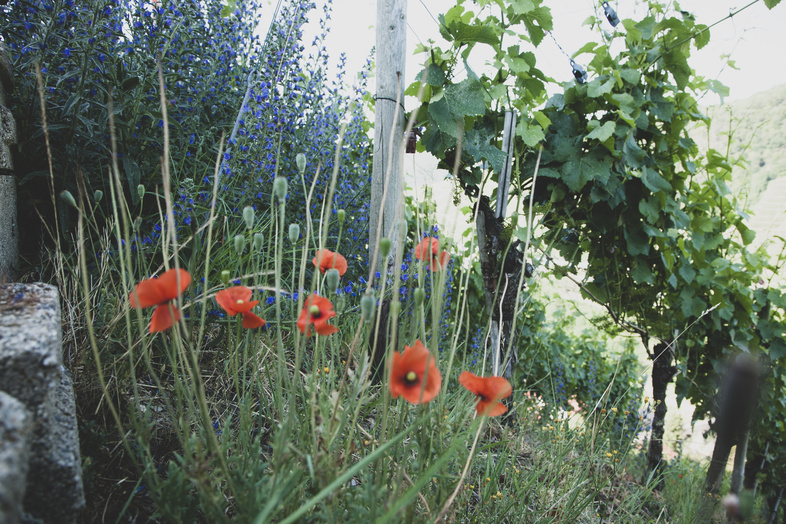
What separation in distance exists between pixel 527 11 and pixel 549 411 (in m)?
2.24

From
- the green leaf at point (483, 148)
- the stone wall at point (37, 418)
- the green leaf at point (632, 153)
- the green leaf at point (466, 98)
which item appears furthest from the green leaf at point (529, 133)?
the stone wall at point (37, 418)

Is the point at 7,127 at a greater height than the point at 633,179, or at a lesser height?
greater

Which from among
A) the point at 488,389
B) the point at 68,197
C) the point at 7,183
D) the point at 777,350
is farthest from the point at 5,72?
the point at 777,350

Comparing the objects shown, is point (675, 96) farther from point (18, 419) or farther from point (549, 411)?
point (18, 419)

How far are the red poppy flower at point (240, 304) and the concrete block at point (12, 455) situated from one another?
404 mm

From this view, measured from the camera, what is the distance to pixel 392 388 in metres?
0.77

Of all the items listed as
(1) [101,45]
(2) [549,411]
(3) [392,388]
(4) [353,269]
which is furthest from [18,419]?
(2) [549,411]

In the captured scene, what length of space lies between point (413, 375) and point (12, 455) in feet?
1.82

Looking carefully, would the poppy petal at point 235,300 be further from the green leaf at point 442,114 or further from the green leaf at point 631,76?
the green leaf at point 631,76

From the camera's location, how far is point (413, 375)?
32.4 inches

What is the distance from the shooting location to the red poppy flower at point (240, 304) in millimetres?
899

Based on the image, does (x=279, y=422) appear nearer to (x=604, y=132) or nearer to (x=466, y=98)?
(x=466, y=98)

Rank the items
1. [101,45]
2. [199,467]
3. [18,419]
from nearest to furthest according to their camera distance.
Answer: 1. [18,419]
2. [199,467]
3. [101,45]

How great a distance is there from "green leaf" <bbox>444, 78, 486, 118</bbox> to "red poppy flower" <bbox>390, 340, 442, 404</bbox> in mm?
1279
